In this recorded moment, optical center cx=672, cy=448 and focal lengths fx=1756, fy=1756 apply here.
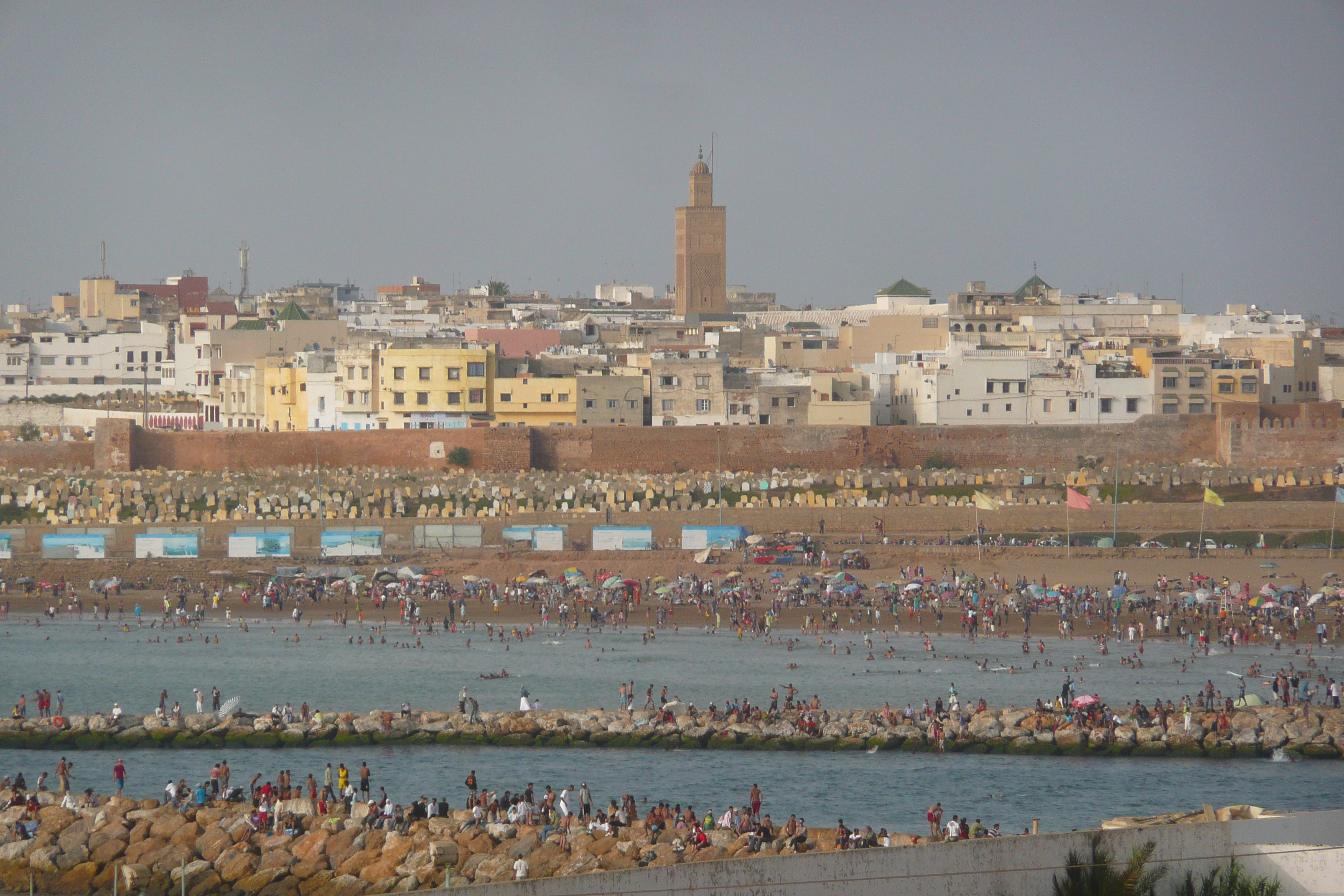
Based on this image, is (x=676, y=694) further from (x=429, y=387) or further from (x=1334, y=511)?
(x=429, y=387)

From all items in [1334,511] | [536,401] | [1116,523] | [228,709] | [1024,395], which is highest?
[1024,395]

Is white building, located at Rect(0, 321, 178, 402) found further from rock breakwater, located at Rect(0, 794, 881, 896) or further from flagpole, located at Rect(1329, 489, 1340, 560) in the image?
rock breakwater, located at Rect(0, 794, 881, 896)

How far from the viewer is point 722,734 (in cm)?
2627

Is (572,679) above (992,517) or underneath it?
underneath

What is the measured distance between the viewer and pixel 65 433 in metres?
57.0

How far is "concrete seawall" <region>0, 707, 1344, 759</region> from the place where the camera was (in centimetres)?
2602

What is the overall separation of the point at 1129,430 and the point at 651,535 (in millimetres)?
18085

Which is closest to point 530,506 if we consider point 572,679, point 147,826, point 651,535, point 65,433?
point 651,535

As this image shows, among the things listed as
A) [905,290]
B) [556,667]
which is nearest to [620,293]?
[905,290]

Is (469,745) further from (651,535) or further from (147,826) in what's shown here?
(651,535)

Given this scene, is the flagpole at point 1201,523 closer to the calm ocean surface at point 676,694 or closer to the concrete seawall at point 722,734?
the calm ocean surface at point 676,694

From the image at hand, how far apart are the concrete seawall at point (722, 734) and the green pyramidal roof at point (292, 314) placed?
44.0 metres

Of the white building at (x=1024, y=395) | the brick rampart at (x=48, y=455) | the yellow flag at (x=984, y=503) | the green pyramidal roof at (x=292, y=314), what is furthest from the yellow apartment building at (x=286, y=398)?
the yellow flag at (x=984, y=503)

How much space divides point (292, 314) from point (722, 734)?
48.5m
